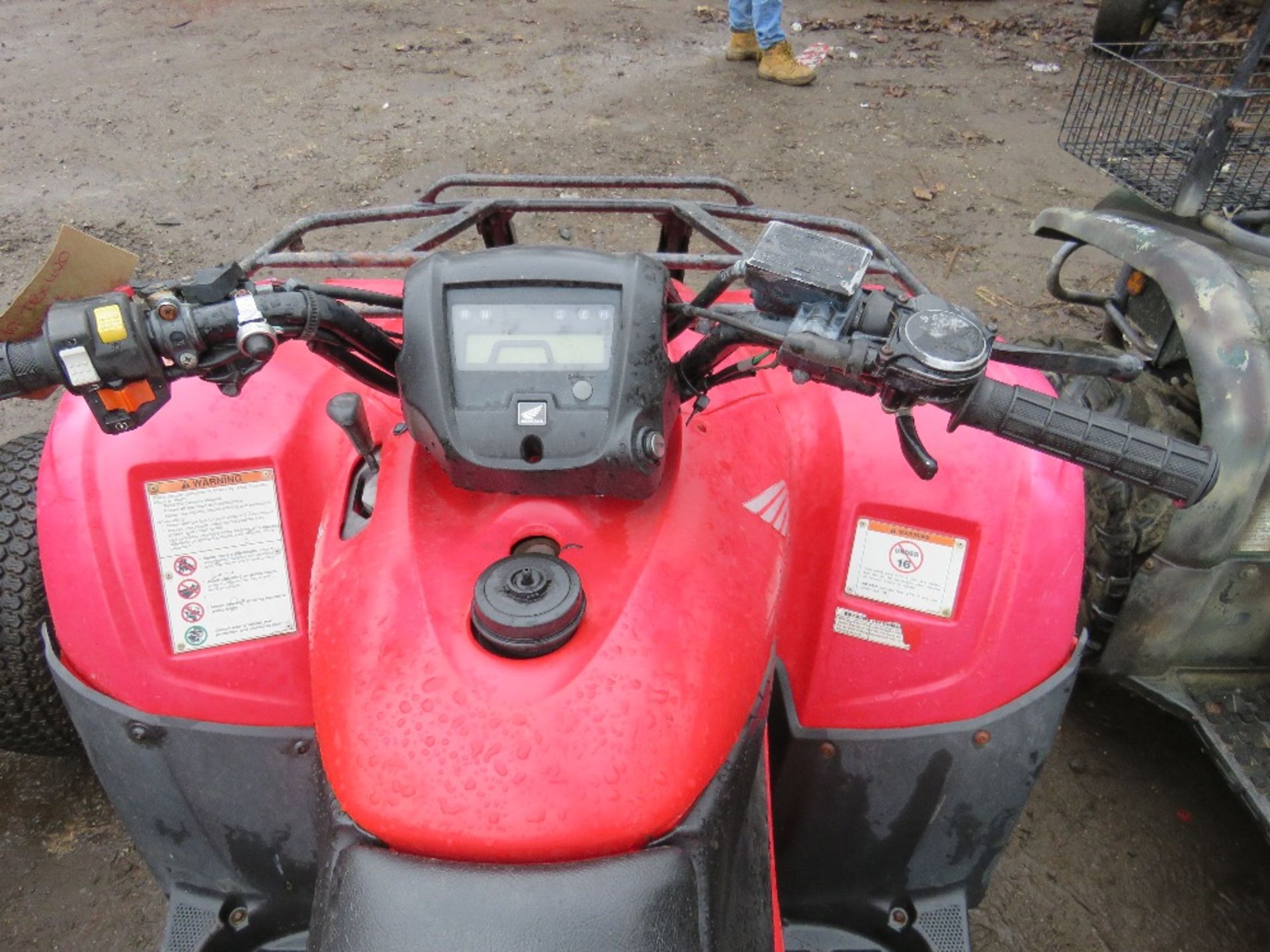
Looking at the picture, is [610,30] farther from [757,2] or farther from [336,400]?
[336,400]

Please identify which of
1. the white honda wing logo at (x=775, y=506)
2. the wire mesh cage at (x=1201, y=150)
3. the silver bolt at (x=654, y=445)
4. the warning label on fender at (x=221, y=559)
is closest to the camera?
the silver bolt at (x=654, y=445)

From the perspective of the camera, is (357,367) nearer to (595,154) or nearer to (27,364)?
(27,364)

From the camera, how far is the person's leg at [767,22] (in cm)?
591

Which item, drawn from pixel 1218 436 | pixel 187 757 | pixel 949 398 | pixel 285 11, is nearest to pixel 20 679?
pixel 187 757

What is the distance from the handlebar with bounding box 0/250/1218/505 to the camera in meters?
1.03

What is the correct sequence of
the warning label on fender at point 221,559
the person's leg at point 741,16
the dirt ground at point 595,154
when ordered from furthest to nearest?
the person's leg at point 741,16 < the dirt ground at point 595,154 < the warning label on fender at point 221,559

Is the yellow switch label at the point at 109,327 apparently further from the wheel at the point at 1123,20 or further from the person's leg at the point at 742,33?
the person's leg at the point at 742,33

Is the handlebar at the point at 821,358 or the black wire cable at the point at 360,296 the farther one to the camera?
the black wire cable at the point at 360,296

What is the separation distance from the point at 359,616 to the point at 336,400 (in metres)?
0.28

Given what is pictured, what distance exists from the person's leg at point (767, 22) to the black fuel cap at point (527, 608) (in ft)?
18.6

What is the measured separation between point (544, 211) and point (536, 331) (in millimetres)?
1206

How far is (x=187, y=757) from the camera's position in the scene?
62.9 inches

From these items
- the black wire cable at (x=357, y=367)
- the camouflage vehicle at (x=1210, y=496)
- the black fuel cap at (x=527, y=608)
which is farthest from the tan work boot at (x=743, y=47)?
the black fuel cap at (x=527, y=608)

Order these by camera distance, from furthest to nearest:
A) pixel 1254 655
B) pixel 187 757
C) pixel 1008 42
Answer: pixel 1008 42, pixel 1254 655, pixel 187 757
